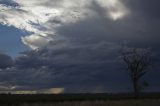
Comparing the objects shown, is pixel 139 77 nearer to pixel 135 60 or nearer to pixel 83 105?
pixel 135 60

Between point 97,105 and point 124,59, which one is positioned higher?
point 124,59

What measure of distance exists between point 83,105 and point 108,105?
4.08m

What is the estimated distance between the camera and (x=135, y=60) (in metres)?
97.0

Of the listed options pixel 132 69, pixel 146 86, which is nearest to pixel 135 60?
pixel 132 69

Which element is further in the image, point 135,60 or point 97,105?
point 135,60

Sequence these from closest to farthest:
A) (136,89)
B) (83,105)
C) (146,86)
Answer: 1. (83,105)
2. (136,89)
3. (146,86)

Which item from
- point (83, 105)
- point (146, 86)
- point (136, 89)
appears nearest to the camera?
point (83, 105)

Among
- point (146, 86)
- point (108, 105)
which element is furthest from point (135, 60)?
point (108, 105)

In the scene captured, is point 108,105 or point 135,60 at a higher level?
point 135,60

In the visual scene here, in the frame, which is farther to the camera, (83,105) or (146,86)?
(146,86)

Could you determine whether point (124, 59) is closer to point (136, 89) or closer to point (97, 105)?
point (136, 89)

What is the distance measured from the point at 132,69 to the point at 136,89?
5.27 meters

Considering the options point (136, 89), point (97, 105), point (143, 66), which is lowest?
point (97, 105)

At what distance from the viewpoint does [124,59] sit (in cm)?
9788
